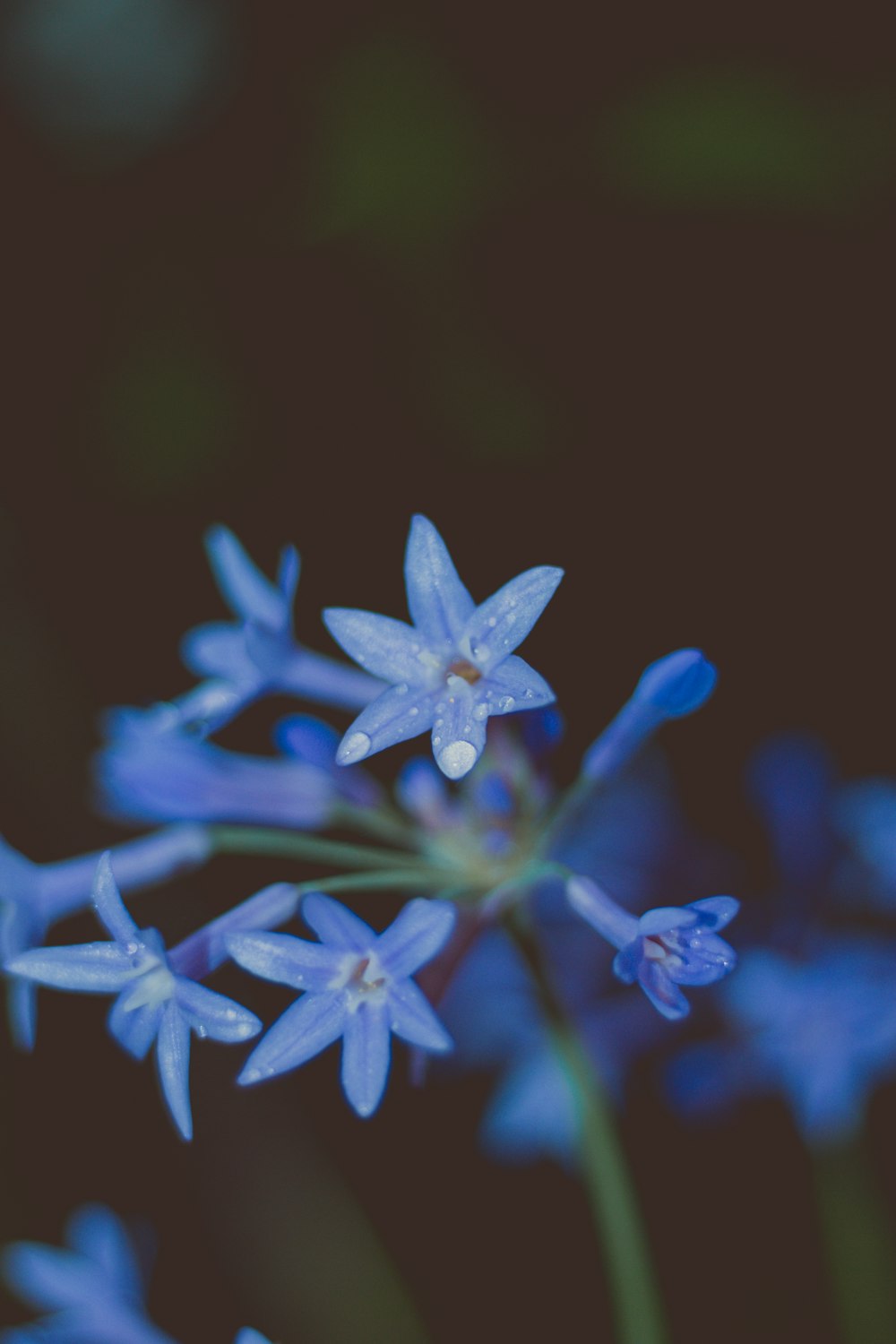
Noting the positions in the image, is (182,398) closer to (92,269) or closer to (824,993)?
(92,269)

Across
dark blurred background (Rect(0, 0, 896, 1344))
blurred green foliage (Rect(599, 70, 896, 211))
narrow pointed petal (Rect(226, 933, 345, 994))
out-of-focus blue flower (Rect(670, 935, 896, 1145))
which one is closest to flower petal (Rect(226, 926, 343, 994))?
narrow pointed petal (Rect(226, 933, 345, 994))

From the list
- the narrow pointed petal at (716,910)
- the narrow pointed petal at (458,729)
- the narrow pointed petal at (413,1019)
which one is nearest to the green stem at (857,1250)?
the narrow pointed petal at (716,910)

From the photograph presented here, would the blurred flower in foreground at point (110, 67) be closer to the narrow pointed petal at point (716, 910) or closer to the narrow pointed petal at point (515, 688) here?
the narrow pointed petal at point (515, 688)

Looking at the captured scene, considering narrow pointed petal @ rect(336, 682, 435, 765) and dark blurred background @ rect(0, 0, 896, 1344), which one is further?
dark blurred background @ rect(0, 0, 896, 1344)

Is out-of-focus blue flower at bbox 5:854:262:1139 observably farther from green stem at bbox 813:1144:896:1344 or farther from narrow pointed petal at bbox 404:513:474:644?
green stem at bbox 813:1144:896:1344

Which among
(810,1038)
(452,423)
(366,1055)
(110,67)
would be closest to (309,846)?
(366,1055)

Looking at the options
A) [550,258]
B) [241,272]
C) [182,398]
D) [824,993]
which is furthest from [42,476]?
[824,993]
